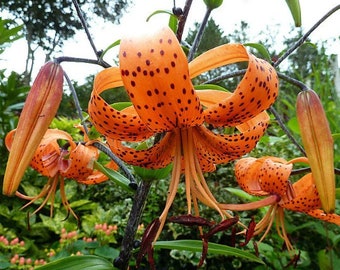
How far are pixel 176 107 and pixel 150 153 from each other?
5.5 inches

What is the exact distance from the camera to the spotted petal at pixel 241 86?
1.63 ft

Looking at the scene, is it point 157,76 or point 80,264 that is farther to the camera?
point 80,264

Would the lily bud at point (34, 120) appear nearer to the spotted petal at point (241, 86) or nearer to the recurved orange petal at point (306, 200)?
the spotted petal at point (241, 86)

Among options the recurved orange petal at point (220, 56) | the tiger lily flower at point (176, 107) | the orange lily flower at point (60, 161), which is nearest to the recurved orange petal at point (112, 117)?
the tiger lily flower at point (176, 107)

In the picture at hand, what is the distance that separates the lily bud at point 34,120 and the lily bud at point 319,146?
30 centimetres

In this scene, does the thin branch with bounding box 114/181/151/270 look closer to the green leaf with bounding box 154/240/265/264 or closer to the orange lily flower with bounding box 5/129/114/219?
the green leaf with bounding box 154/240/265/264

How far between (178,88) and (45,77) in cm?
16

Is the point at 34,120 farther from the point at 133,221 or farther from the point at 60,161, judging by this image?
the point at 60,161

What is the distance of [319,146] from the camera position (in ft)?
1.66

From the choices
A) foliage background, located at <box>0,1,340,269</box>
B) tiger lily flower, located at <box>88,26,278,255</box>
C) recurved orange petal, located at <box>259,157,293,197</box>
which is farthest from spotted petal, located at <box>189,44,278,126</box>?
foliage background, located at <box>0,1,340,269</box>

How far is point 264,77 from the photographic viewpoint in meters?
0.52

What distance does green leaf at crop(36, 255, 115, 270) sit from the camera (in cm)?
→ 63

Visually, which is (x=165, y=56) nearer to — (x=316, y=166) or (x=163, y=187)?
(x=316, y=166)

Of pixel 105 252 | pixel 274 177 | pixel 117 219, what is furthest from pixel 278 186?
pixel 117 219
